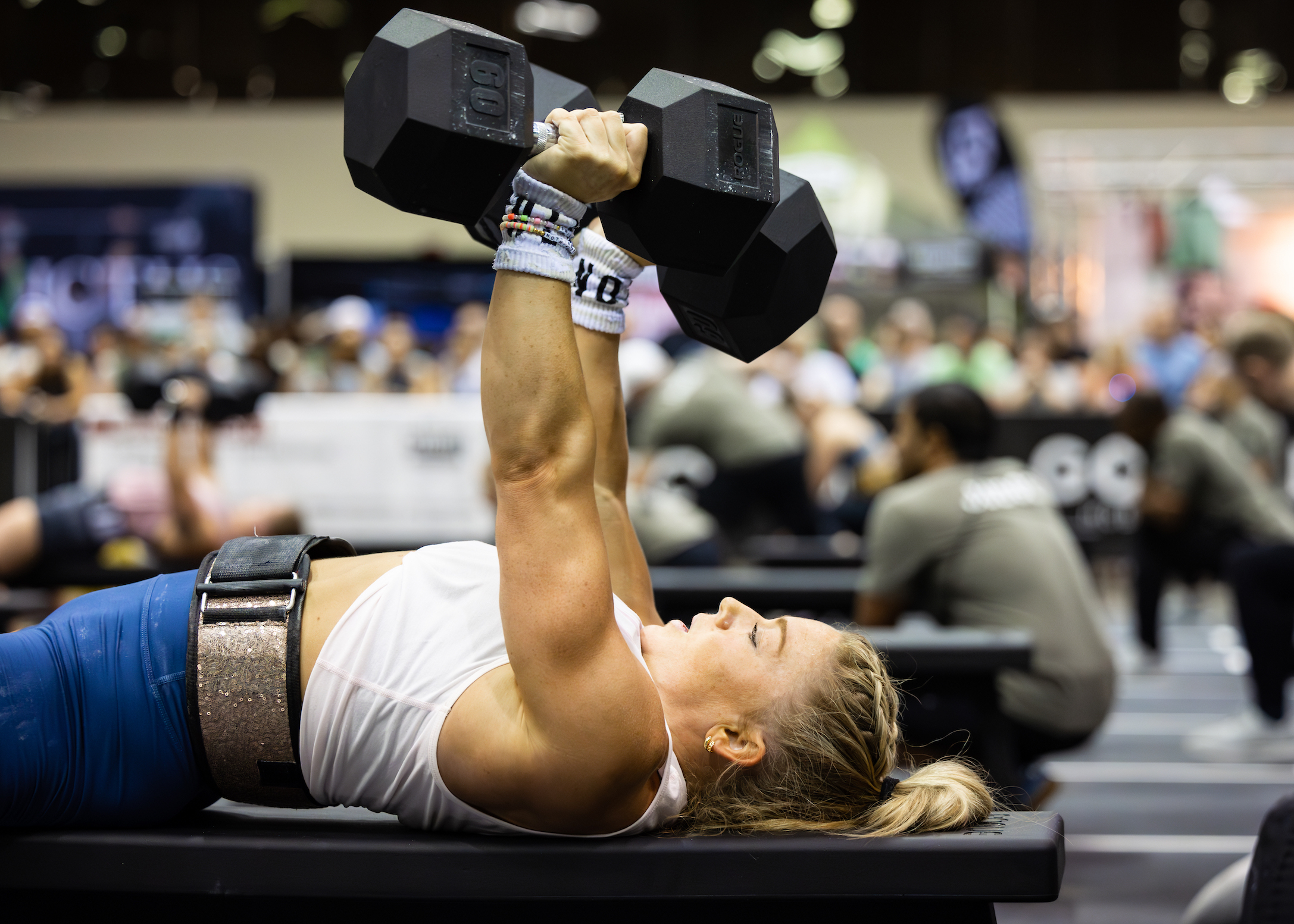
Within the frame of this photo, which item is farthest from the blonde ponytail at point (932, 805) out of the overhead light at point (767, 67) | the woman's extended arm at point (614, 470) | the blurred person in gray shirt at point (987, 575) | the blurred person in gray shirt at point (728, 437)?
the overhead light at point (767, 67)

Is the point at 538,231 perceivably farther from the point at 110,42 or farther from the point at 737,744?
the point at 110,42

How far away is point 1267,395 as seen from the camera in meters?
5.40

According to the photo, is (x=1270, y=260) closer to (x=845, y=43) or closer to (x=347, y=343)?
(x=845, y=43)

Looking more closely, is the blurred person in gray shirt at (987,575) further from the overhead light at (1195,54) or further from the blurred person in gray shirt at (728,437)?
the overhead light at (1195,54)

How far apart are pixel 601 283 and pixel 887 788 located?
2.33 feet

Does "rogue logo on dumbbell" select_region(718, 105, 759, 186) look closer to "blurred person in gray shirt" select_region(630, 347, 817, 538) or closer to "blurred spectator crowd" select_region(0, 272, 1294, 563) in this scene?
"blurred spectator crowd" select_region(0, 272, 1294, 563)

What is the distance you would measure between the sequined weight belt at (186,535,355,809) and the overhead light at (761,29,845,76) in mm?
10567

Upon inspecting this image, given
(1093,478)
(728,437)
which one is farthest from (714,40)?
(728,437)

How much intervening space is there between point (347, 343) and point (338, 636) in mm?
6093

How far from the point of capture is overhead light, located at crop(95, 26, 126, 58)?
11320 mm

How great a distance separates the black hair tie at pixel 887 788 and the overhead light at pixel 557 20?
33.5 feet

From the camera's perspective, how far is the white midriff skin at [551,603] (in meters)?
1.22

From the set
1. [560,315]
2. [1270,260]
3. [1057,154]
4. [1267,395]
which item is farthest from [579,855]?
[1270,260]

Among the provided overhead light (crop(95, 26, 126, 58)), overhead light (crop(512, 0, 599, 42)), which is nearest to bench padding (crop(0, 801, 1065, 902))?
overhead light (crop(512, 0, 599, 42))
